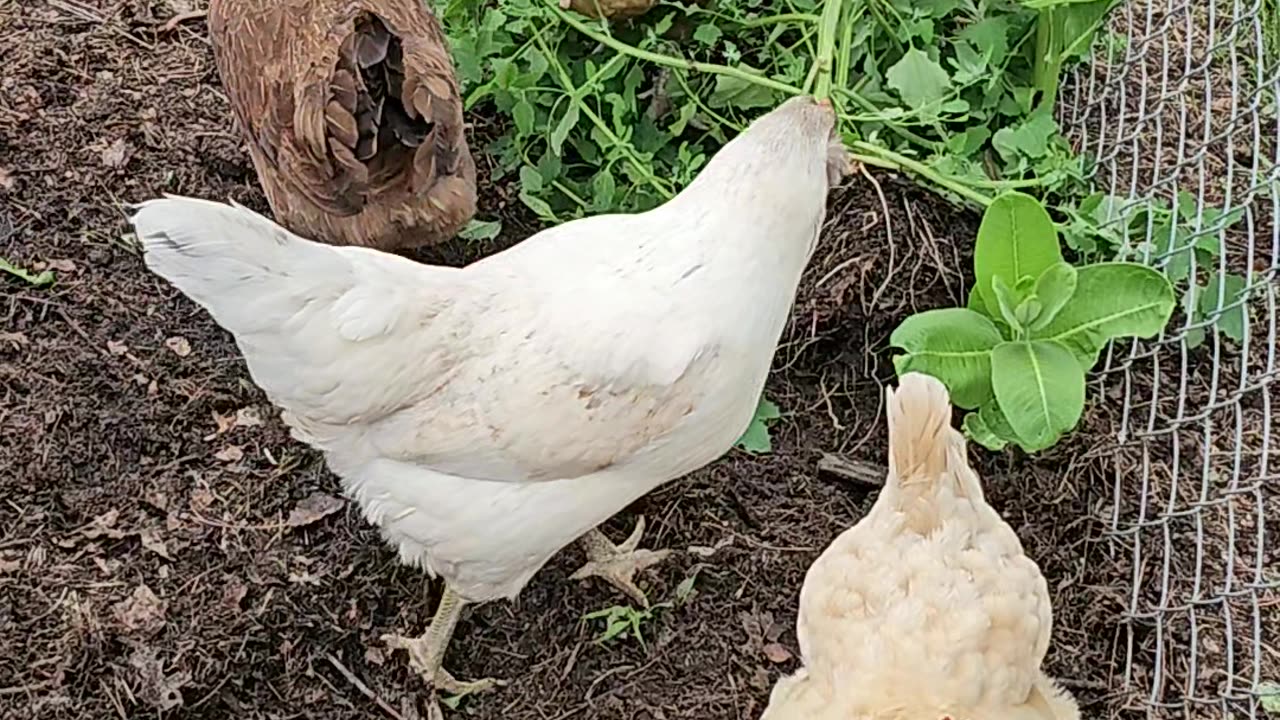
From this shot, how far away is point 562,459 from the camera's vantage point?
232cm

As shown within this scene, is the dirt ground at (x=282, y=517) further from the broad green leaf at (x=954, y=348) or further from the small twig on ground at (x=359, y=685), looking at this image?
the broad green leaf at (x=954, y=348)

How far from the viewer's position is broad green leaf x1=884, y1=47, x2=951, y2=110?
3094 millimetres

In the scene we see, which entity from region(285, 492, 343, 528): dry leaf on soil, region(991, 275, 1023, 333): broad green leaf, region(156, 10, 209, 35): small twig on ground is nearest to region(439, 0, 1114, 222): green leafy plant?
region(991, 275, 1023, 333): broad green leaf

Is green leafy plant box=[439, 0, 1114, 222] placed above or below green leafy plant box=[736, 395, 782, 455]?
above

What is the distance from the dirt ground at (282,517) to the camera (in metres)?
2.73

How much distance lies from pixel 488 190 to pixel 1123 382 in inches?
68.9

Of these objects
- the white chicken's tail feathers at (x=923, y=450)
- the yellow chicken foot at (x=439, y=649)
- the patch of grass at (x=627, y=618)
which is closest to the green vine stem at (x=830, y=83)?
the white chicken's tail feathers at (x=923, y=450)

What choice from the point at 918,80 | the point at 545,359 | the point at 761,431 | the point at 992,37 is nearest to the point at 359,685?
the point at 545,359

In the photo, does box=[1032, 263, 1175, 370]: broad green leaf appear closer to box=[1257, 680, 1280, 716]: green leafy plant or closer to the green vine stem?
the green vine stem

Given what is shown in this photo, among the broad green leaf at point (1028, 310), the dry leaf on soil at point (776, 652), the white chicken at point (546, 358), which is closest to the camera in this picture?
the white chicken at point (546, 358)

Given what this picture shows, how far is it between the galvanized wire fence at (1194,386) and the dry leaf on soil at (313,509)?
1849mm

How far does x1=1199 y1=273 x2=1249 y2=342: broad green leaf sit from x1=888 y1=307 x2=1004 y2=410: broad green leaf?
59 cm

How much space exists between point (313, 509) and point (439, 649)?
0.48 meters

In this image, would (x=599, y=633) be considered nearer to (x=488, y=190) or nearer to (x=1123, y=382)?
(x=488, y=190)
